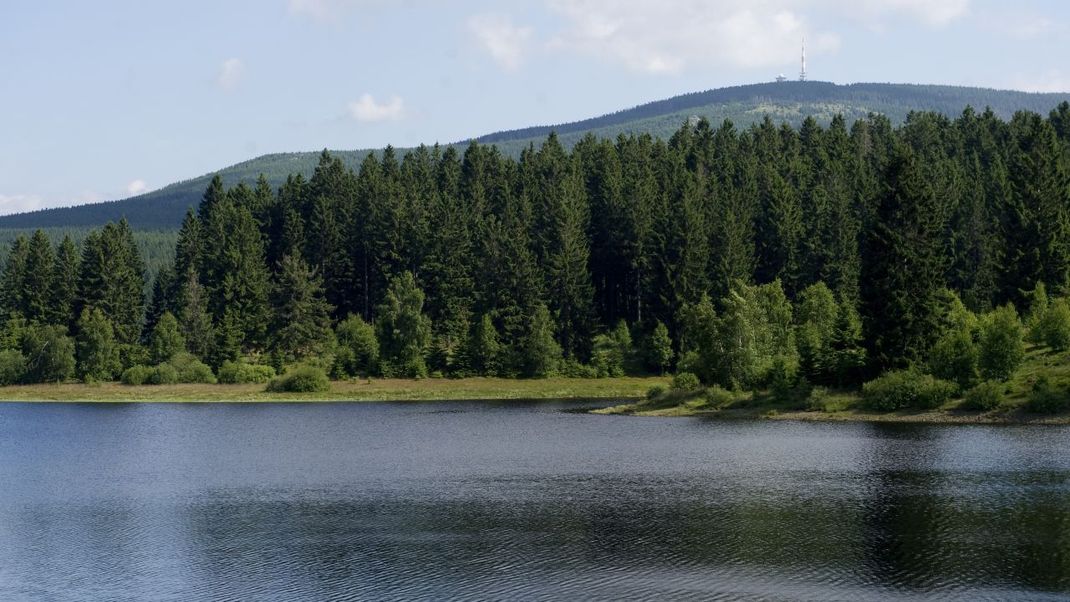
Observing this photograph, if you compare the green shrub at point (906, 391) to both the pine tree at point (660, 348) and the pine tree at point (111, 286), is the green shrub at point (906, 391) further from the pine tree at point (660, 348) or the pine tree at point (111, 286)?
the pine tree at point (111, 286)

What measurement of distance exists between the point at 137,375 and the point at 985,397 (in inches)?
4311

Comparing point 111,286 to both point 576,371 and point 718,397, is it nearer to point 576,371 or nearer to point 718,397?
point 576,371

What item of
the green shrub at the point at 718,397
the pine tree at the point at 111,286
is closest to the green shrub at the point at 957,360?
the green shrub at the point at 718,397

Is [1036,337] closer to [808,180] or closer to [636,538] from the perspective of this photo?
[636,538]

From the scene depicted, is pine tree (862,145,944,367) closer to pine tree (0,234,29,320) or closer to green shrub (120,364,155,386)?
green shrub (120,364,155,386)

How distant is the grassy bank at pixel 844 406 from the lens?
305 ft

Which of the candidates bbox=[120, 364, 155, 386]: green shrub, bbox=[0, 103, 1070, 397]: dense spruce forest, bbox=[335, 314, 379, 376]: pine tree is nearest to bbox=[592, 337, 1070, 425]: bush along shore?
bbox=[0, 103, 1070, 397]: dense spruce forest

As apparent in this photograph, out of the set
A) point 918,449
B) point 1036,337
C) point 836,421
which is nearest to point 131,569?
point 918,449

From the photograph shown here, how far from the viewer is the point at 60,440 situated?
98438 mm

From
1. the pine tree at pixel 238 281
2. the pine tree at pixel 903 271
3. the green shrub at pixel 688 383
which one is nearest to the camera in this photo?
the pine tree at pixel 903 271

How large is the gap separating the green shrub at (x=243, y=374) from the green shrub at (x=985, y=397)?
92.8 m

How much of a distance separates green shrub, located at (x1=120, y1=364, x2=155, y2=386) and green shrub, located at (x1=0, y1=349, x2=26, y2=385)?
14.7m

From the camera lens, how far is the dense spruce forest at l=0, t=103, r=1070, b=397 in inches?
5354

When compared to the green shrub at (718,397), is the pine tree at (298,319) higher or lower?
higher
